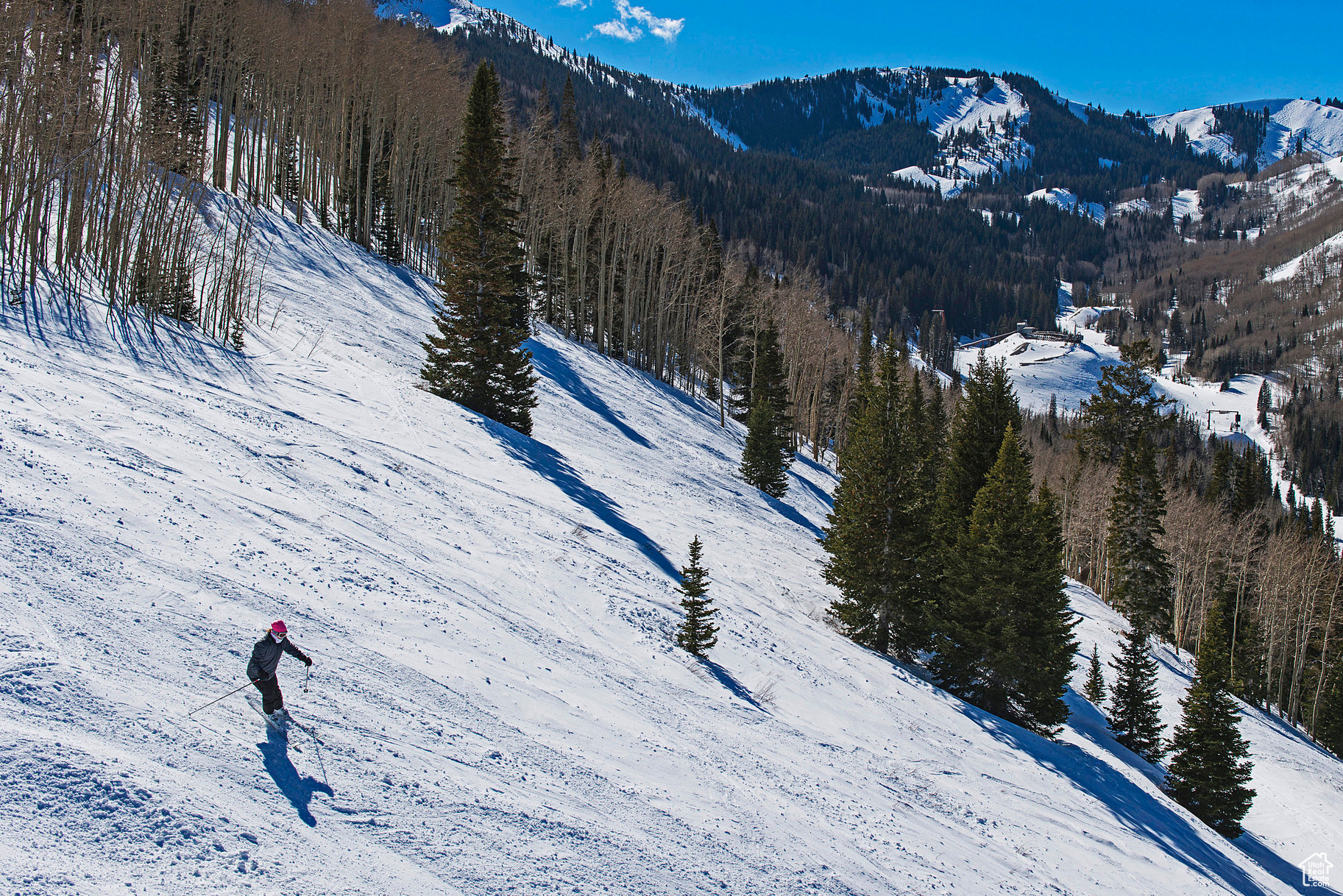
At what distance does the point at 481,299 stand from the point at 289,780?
1860 cm

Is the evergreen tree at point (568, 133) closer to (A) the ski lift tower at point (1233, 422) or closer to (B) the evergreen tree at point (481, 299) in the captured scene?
(B) the evergreen tree at point (481, 299)

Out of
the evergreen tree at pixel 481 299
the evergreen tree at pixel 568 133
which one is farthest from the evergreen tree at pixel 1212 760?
the evergreen tree at pixel 568 133

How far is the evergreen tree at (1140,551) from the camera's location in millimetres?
37750

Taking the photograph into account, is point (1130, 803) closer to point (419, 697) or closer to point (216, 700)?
point (419, 697)

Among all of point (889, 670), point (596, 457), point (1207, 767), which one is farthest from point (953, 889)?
point (596, 457)

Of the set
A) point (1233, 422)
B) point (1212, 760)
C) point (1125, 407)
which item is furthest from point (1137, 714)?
point (1233, 422)

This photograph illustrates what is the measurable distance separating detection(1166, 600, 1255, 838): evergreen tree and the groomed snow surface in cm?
198

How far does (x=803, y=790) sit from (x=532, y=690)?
13.7ft

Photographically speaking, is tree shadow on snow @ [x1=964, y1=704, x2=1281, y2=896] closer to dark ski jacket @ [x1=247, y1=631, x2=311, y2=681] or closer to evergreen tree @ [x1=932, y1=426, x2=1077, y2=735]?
evergreen tree @ [x1=932, y1=426, x2=1077, y2=735]

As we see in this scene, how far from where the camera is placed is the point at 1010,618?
19328 millimetres

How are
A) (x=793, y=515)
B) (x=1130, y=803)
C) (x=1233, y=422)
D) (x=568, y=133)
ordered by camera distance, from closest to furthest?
(x=1130, y=803) < (x=793, y=515) < (x=568, y=133) < (x=1233, y=422)

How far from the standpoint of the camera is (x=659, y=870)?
24.9 feet

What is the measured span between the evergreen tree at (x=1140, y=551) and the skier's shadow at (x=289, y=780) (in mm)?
40082

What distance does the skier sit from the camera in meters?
7.16
